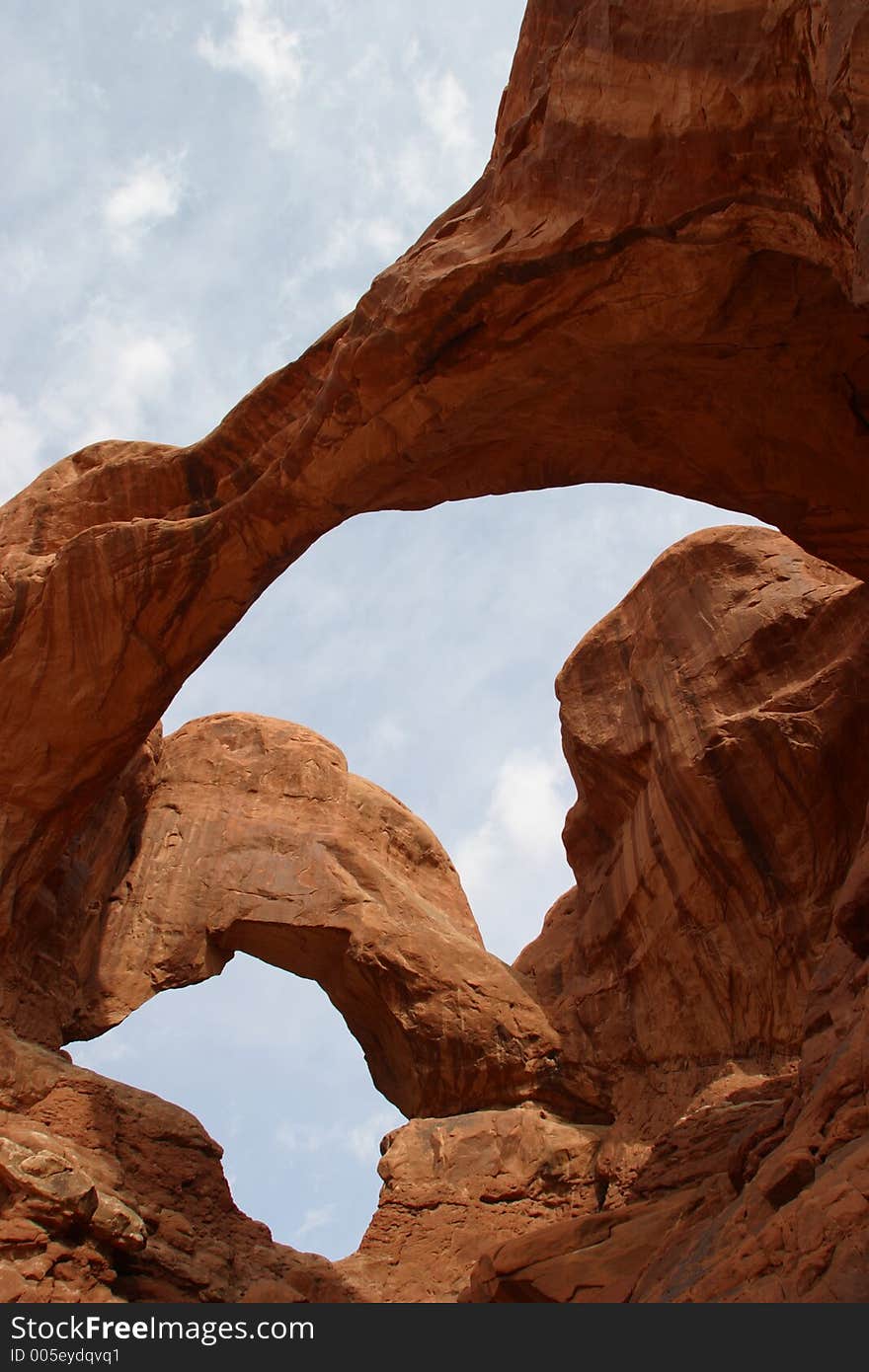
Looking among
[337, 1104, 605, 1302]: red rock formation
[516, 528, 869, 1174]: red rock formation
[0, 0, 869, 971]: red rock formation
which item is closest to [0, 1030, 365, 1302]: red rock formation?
[337, 1104, 605, 1302]: red rock formation

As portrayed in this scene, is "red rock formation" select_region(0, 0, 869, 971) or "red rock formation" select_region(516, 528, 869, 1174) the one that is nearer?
"red rock formation" select_region(0, 0, 869, 971)

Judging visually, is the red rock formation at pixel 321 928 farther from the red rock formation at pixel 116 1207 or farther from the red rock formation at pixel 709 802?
the red rock formation at pixel 116 1207

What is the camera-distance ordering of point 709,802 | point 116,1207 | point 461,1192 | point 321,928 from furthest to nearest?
point 321,928 → point 709,802 → point 461,1192 → point 116,1207

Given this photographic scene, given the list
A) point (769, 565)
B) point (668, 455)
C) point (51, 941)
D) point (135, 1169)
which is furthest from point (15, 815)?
point (769, 565)

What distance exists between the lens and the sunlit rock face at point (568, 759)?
29.8 ft

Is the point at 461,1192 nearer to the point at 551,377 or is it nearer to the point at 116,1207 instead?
the point at 116,1207

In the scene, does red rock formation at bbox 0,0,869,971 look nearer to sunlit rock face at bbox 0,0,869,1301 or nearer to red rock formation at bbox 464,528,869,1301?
sunlit rock face at bbox 0,0,869,1301

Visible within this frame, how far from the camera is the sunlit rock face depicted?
9.08 m

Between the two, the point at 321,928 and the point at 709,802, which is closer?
the point at 709,802

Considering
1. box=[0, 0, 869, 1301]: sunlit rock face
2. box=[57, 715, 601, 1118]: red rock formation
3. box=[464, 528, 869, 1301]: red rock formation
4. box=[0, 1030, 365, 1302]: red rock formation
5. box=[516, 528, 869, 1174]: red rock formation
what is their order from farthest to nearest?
box=[57, 715, 601, 1118]: red rock formation
box=[516, 528, 869, 1174]: red rock formation
box=[464, 528, 869, 1301]: red rock formation
box=[0, 1030, 365, 1302]: red rock formation
box=[0, 0, 869, 1301]: sunlit rock face

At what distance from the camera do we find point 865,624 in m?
14.4

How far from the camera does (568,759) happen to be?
18.0m

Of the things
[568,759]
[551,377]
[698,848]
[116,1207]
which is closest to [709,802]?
[698,848]

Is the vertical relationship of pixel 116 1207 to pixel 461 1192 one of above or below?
below
